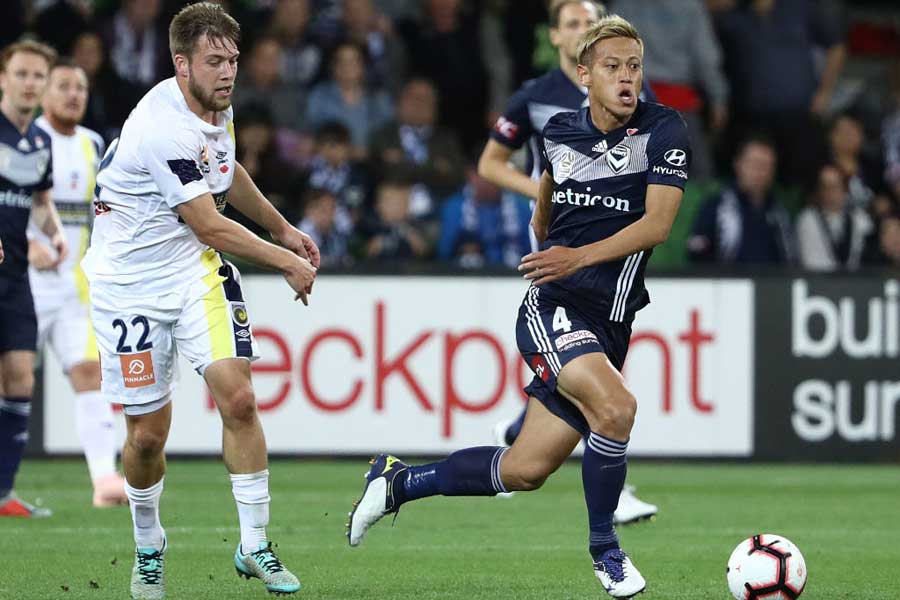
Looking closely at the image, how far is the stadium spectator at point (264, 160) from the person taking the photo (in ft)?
43.9

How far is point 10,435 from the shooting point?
29.8 feet

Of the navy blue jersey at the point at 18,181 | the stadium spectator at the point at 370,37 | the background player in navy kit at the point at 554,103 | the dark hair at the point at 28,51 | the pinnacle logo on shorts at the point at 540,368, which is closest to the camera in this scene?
the pinnacle logo on shorts at the point at 540,368

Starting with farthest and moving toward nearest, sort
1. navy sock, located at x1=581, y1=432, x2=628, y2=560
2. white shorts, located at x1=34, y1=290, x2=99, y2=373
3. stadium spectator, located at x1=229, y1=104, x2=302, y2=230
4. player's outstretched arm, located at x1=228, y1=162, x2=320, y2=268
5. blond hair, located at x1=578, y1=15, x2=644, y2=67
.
→ stadium spectator, located at x1=229, y1=104, x2=302, y2=230 → white shorts, located at x1=34, y1=290, x2=99, y2=373 → player's outstretched arm, located at x1=228, y1=162, x2=320, y2=268 → blond hair, located at x1=578, y1=15, x2=644, y2=67 → navy sock, located at x1=581, y1=432, x2=628, y2=560

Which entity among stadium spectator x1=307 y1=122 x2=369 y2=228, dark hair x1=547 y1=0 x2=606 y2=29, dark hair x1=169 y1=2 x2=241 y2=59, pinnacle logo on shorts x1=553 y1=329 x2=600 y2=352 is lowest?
pinnacle logo on shorts x1=553 y1=329 x2=600 y2=352

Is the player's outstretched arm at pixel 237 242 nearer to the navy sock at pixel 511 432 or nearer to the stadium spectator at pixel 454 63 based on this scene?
the navy sock at pixel 511 432

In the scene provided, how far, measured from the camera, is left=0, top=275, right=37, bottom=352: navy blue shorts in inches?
352

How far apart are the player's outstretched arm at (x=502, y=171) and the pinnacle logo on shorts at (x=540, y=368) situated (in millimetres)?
2115

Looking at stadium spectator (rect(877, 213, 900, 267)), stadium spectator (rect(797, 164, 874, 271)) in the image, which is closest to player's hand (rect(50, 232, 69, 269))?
stadium spectator (rect(797, 164, 874, 271))

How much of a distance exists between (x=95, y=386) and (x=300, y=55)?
223 inches

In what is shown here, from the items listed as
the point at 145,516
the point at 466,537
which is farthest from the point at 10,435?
the point at 145,516

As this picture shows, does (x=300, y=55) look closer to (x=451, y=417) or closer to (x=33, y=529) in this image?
(x=451, y=417)

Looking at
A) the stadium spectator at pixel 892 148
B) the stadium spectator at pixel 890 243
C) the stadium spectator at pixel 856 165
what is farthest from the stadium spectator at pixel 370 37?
the stadium spectator at pixel 892 148

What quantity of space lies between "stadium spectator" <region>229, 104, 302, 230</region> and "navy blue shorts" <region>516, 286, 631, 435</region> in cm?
710

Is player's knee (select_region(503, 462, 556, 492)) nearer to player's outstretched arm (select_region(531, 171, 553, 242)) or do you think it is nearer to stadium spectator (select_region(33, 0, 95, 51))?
player's outstretched arm (select_region(531, 171, 553, 242))
